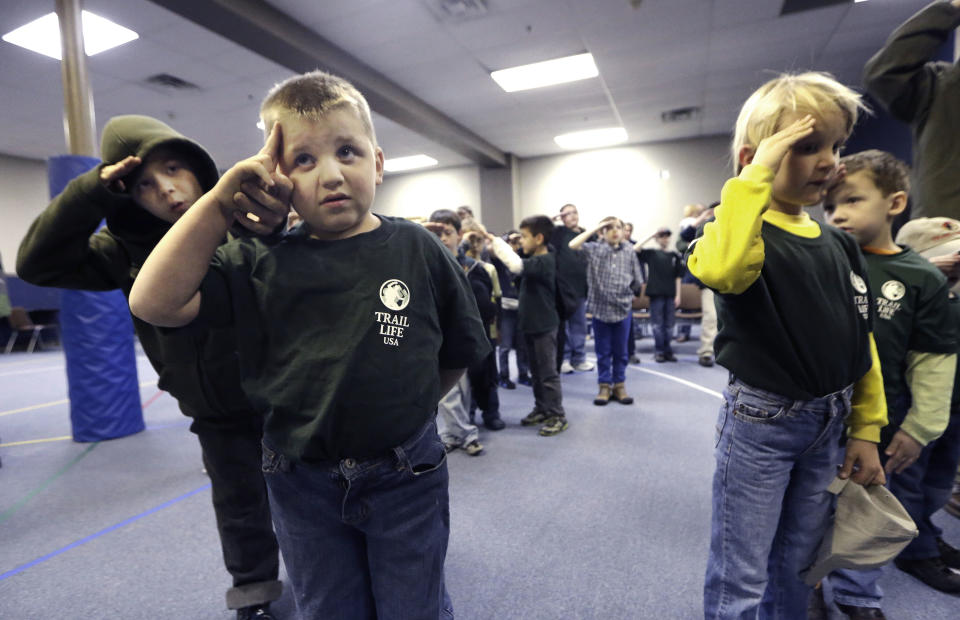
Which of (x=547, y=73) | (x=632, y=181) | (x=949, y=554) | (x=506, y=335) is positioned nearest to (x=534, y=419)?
(x=506, y=335)

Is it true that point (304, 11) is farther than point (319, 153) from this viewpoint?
Yes

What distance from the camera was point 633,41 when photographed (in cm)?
577

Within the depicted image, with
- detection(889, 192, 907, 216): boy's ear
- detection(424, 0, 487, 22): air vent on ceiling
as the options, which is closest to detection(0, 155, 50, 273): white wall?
detection(424, 0, 487, 22): air vent on ceiling

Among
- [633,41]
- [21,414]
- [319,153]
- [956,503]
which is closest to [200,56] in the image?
[21,414]

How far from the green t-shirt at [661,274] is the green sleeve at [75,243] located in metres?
5.61

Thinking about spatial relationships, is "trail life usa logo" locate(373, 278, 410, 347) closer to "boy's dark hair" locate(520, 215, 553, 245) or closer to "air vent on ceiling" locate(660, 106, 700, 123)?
"boy's dark hair" locate(520, 215, 553, 245)

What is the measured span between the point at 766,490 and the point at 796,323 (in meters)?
0.39

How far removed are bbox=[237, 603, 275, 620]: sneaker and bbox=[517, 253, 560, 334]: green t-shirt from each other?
2397mm

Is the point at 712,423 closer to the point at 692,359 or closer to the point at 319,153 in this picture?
the point at 692,359

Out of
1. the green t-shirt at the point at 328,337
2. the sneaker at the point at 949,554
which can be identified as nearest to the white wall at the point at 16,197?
the green t-shirt at the point at 328,337

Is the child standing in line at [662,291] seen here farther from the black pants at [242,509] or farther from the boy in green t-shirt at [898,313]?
the black pants at [242,509]

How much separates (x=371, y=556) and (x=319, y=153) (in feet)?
2.47

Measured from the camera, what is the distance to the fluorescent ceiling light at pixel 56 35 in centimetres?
479

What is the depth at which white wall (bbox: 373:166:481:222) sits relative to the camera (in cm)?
1176
